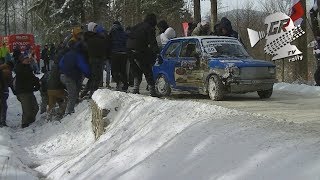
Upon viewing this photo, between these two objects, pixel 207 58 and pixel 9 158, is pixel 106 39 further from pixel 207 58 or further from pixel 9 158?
pixel 9 158

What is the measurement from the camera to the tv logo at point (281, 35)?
634 inches

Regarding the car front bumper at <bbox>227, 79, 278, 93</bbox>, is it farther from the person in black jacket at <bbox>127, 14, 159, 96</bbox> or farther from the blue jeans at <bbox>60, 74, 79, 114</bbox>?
the blue jeans at <bbox>60, 74, 79, 114</bbox>

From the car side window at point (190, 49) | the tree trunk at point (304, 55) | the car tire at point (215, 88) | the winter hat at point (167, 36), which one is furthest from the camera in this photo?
the tree trunk at point (304, 55)

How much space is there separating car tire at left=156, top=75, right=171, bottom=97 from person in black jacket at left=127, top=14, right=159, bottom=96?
3.43ft

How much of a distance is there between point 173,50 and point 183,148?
23.3ft

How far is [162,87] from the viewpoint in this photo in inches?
492

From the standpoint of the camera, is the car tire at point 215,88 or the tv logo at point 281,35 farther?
the tv logo at point 281,35

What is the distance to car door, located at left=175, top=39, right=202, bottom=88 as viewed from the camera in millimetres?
11516

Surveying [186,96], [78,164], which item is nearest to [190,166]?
[78,164]

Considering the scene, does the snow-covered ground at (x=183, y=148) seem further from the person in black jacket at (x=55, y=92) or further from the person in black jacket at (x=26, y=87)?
the person in black jacket at (x=26, y=87)

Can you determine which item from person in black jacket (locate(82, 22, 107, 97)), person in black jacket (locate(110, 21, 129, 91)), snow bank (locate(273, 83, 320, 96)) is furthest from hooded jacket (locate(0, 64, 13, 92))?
snow bank (locate(273, 83, 320, 96))

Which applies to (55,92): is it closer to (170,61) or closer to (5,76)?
(5,76)

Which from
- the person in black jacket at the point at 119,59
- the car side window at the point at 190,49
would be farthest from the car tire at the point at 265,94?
the person in black jacket at the point at 119,59

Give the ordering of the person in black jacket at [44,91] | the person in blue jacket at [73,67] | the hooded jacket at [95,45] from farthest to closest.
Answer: the person in black jacket at [44,91]
the hooded jacket at [95,45]
the person in blue jacket at [73,67]
